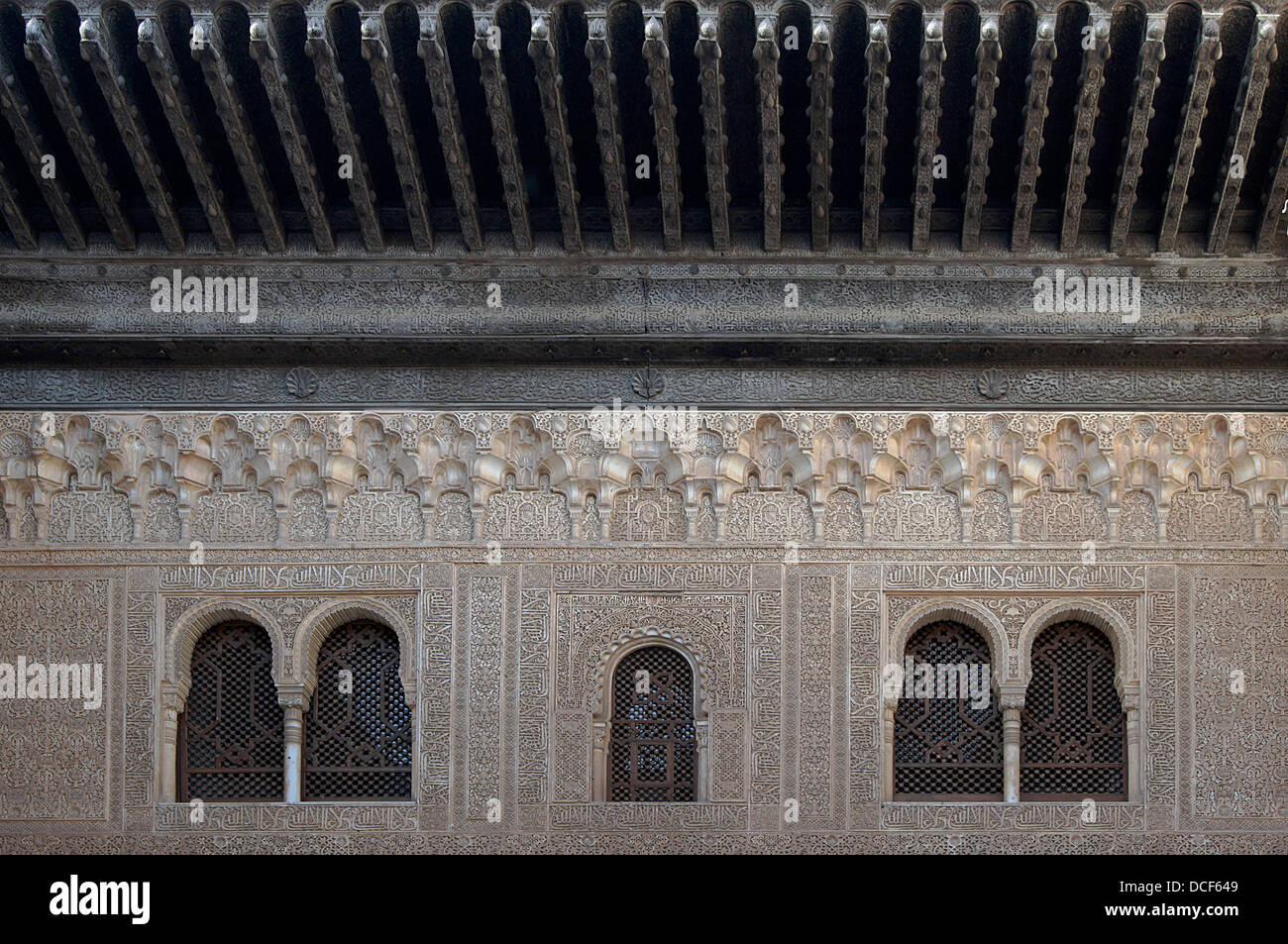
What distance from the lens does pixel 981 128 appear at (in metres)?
6.35

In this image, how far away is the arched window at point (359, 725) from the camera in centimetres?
687

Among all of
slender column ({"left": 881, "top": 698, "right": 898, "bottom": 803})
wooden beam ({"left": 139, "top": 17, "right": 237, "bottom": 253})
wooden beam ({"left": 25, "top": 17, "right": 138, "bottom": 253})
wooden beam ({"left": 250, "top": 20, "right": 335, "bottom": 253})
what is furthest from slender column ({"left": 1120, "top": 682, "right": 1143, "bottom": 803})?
wooden beam ({"left": 25, "top": 17, "right": 138, "bottom": 253})

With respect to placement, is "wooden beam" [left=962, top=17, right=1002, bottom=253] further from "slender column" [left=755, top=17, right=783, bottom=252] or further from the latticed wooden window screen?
the latticed wooden window screen

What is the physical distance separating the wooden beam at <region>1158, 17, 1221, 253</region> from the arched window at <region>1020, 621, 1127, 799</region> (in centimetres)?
164

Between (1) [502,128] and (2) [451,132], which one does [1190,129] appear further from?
(2) [451,132]

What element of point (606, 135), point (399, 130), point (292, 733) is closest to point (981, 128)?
point (606, 135)

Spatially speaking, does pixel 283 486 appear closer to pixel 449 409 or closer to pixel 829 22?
pixel 449 409

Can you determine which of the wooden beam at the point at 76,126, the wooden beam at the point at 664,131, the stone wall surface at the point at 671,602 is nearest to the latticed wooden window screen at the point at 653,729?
the stone wall surface at the point at 671,602

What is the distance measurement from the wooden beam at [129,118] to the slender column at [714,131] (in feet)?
6.96

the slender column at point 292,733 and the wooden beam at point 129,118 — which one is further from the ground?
the wooden beam at point 129,118

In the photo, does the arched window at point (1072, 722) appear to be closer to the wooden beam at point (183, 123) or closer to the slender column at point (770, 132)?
the slender column at point (770, 132)

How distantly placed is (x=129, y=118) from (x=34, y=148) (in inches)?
17.5
